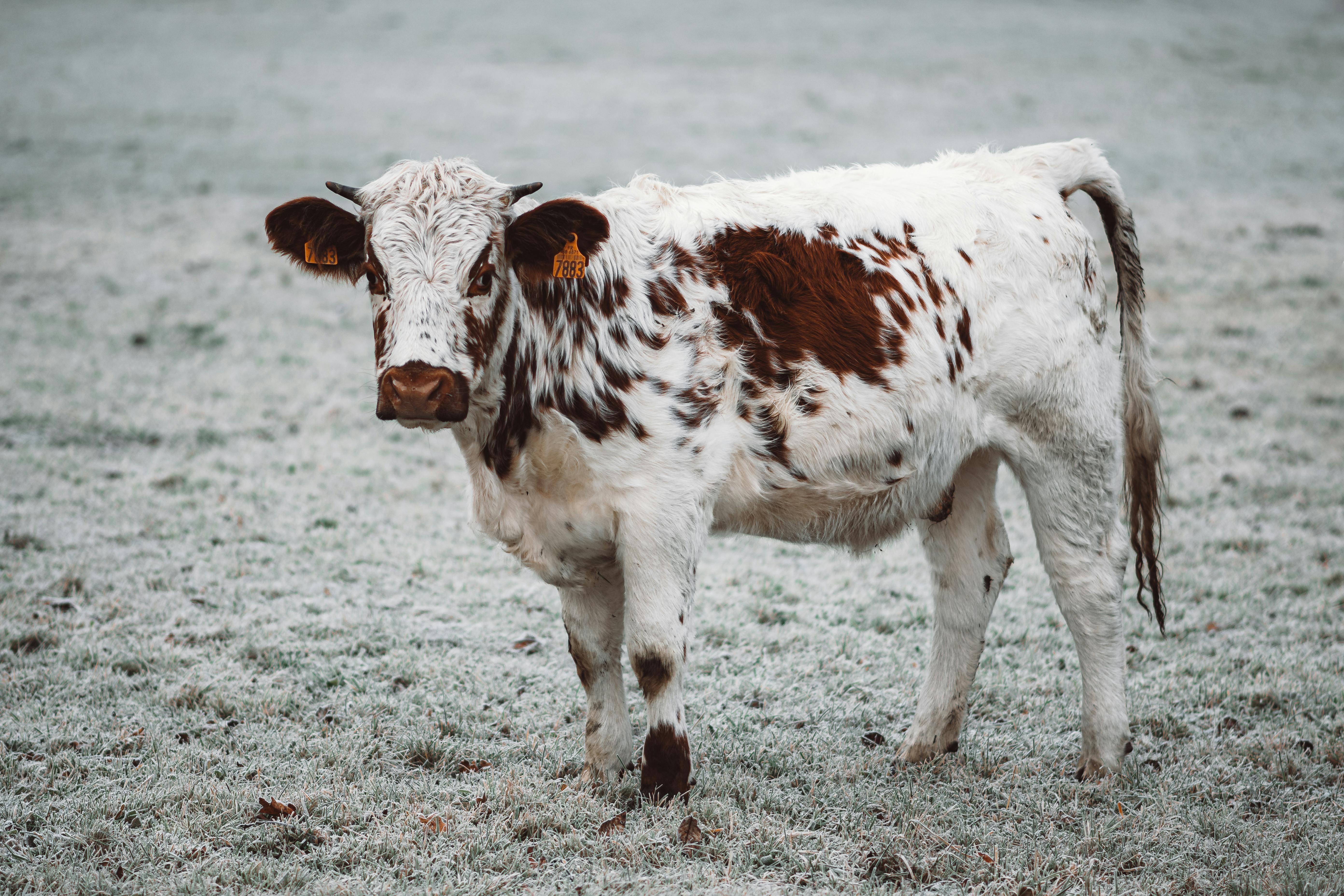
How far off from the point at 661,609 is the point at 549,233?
4.47 feet

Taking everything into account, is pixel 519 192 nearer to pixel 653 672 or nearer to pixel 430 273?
pixel 430 273

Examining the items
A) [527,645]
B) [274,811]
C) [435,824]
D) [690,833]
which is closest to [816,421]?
[690,833]

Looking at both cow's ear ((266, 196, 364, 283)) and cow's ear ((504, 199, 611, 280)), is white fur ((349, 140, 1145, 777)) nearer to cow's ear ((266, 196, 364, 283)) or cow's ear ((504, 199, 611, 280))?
cow's ear ((504, 199, 611, 280))

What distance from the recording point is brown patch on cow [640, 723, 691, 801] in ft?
13.9

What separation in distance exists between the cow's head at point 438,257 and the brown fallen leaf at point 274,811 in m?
1.60

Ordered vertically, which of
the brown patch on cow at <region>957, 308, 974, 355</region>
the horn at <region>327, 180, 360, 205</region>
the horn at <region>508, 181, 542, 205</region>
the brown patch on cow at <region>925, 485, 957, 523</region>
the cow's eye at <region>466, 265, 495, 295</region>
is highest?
the horn at <region>508, 181, 542, 205</region>

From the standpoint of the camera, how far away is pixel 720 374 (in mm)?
4156

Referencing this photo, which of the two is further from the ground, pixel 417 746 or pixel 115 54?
pixel 115 54

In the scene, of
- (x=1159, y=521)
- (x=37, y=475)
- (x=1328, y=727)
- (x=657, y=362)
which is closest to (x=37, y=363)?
(x=37, y=475)

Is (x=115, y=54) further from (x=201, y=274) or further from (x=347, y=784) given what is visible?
(x=347, y=784)

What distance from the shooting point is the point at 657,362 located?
4.12 m

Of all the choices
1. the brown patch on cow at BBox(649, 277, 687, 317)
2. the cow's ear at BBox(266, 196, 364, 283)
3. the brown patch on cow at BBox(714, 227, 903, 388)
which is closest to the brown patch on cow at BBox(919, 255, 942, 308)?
the brown patch on cow at BBox(714, 227, 903, 388)

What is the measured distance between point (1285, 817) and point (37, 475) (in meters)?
8.27

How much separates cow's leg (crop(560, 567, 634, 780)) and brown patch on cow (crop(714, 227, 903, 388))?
1.09 metres
